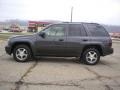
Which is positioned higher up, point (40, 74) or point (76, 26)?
point (76, 26)

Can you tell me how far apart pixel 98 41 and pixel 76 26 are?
3.86 ft

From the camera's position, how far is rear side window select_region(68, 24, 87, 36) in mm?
12430

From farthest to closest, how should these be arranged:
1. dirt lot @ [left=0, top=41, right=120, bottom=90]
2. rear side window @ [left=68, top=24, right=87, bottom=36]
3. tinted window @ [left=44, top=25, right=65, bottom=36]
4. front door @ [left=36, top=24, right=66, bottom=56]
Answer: rear side window @ [left=68, top=24, right=87, bottom=36] < tinted window @ [left=44, top=25, right=65, bottom=36] < front door @ [left=36, top=24, right=66, bottom=56] < dirt lot @ [left=0, top=41, right=120, bottom=90]

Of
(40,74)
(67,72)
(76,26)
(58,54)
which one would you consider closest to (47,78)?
(40,74)

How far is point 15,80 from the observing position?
8172mm

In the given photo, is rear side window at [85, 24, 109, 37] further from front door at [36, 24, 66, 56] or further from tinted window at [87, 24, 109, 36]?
front door at [36, 24, 66, 56]

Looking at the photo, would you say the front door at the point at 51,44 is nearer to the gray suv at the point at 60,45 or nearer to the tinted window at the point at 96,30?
the gray suv at the point at 60,45

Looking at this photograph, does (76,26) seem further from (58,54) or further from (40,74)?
(40,74)

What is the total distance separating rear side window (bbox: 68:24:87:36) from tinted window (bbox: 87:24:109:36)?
0.33 m

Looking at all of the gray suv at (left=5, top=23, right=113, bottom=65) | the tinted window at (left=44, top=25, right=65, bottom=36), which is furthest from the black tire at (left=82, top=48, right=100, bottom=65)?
the tinted window at (left=44, top=25, right=65, bottom=36)

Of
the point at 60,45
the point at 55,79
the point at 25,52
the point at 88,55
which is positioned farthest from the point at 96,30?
the point at 55,79

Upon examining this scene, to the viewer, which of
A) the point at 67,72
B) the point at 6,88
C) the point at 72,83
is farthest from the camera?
the point at 67,72

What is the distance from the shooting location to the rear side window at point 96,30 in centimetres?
1252

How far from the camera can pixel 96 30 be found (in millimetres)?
12594
